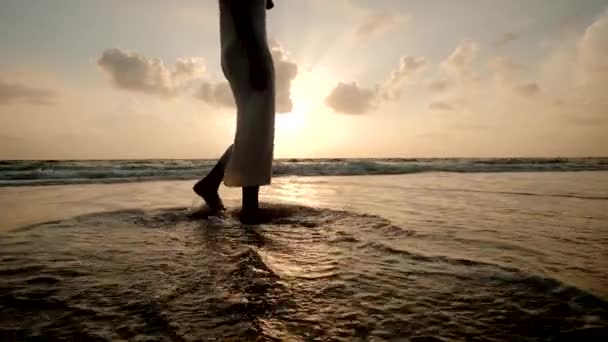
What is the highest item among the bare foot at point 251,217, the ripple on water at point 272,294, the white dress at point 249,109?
Result: the white dress at point 249,109

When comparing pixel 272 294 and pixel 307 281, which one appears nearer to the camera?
pixel 272 294

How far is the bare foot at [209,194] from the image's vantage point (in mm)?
3186

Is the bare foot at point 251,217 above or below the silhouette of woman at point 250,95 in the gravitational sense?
below

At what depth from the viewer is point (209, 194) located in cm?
322

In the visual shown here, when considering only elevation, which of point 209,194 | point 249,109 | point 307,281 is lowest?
point 307,281

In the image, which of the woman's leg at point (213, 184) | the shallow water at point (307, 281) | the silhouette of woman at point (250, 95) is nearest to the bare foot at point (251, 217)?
the silhouette of woman at point (250, 95)

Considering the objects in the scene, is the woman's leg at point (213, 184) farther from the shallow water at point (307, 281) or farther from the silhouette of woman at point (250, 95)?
the shallow water at point (307, 281)

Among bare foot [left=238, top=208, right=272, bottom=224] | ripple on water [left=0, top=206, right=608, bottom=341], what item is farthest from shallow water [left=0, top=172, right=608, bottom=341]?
bare foot [left=238, top=208, right=272, bottom=224]

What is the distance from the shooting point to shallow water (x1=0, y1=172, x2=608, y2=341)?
3.16 feet

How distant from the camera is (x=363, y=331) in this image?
3.11 ft

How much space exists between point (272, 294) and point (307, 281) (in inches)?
6.7

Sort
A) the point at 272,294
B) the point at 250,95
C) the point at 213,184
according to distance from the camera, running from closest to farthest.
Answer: the point at 272,294 < the point at 250,95 < the point at 213,184

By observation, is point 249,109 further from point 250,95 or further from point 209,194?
point 209,194

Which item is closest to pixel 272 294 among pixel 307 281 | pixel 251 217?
pixel 307 281
